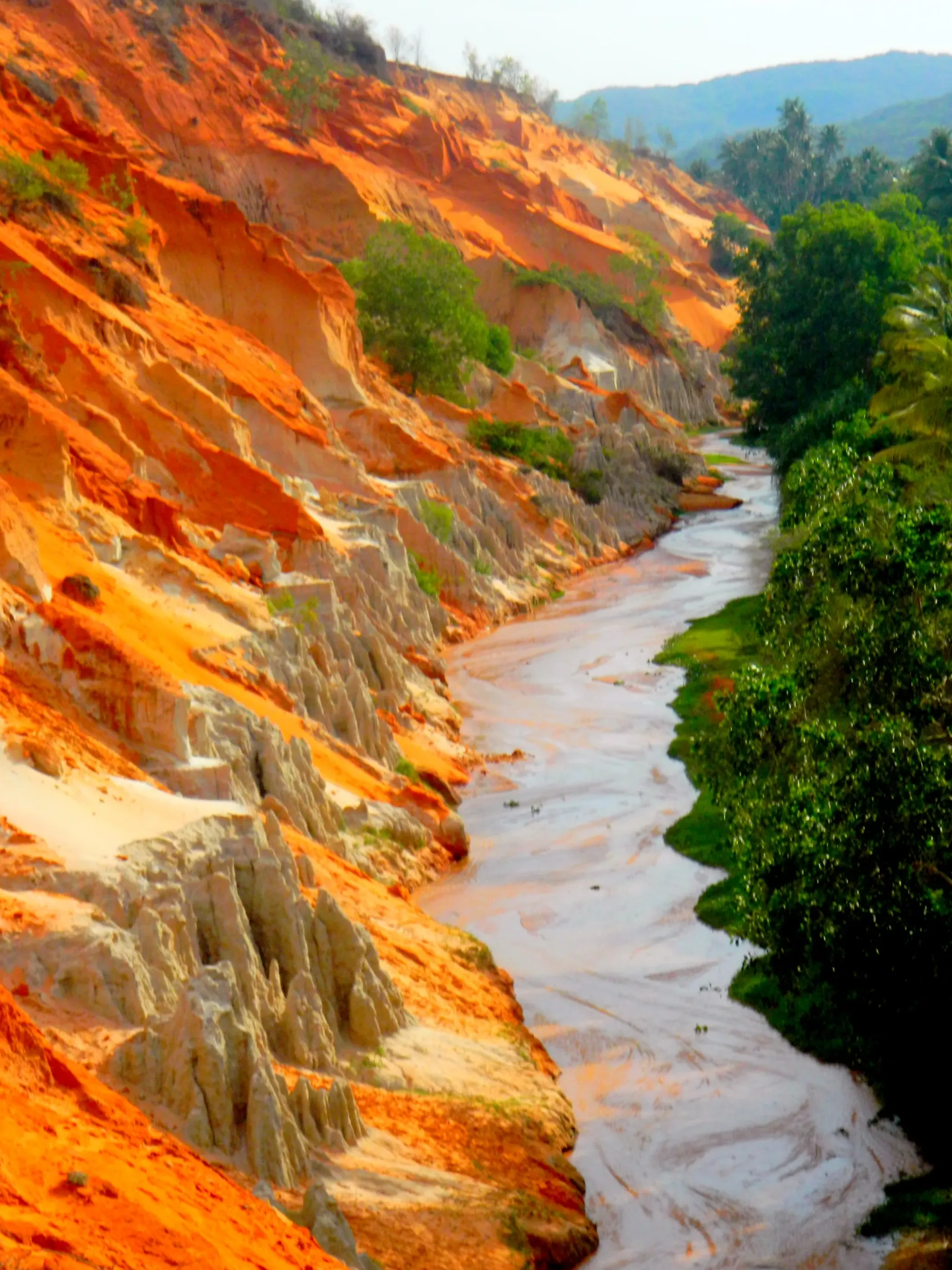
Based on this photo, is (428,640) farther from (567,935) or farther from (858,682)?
(858,682)

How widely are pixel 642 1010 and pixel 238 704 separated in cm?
700

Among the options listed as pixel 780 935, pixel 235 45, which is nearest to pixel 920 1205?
pixel 780 935

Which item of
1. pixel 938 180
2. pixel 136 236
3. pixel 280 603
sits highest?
pixel 938 180

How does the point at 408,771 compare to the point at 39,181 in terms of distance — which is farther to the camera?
the point at 39,181

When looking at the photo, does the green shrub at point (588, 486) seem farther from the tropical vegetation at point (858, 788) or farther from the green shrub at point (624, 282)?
the tropical vegetation at point (858, 788)

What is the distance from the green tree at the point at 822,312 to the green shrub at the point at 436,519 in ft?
49.0

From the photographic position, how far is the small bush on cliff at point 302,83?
76.8 metres

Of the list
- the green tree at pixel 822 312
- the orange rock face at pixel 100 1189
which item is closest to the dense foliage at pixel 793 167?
the green tree at pixel 822 312

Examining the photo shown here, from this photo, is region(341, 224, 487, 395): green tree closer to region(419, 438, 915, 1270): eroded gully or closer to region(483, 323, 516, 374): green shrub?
region(483, 323, 516, 374): green shrub

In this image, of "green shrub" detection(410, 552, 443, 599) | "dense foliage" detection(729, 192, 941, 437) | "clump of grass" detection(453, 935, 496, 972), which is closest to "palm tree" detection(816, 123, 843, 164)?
"dense foliage" detection(729, 192, 941, 437)

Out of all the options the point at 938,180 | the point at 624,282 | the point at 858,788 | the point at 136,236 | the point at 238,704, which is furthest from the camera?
the point at 624,282

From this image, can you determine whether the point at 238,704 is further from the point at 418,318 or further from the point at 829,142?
the point at 829,142

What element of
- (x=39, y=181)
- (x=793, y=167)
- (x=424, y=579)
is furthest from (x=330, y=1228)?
(x=793, y=167)

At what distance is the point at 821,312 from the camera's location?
166ft
